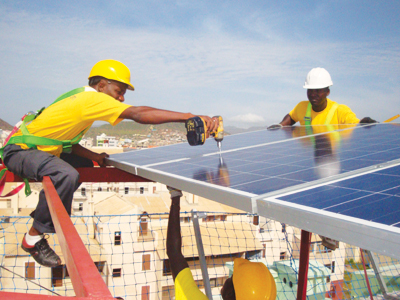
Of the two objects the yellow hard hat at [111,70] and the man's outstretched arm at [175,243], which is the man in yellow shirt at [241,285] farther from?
the yellow hard hat at [111,70]

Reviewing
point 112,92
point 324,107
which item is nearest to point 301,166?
point 112,92

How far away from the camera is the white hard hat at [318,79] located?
6.87 m

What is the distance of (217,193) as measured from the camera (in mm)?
2434

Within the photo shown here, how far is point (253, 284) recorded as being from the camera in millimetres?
3133

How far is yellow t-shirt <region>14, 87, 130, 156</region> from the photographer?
3686mm

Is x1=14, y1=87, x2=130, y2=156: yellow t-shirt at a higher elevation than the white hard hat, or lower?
lower

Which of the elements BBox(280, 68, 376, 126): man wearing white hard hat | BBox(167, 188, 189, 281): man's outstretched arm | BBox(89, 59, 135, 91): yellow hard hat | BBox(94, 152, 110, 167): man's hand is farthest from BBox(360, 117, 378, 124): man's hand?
BBox(94, 152, 110, 167): man's hand

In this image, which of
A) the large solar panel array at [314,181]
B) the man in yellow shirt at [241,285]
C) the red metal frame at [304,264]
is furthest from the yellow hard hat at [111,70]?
the red metal frame at [304,264]

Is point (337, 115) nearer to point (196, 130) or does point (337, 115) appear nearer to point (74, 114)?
point (196, 130)

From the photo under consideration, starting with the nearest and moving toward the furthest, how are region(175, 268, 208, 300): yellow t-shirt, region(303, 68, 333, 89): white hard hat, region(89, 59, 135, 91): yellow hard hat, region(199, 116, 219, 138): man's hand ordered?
region(175, 268, 208, 300): yellow t-shirt → region(199, 116, 219, 138): man's hand → region(89, 59, 135, 91): yellow hard hat → region(303, 68, 333, 89): white hard hat

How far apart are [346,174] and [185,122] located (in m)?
1.71

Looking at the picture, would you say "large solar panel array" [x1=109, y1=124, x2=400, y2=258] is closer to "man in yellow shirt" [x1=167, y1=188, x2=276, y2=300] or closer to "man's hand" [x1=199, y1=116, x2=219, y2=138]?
"man's hand" [x1=199, y1=116, x2=219, y2=138]

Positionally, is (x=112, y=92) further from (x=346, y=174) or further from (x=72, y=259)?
(x=72, y=259)

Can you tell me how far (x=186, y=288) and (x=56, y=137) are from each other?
2306 millimetres
